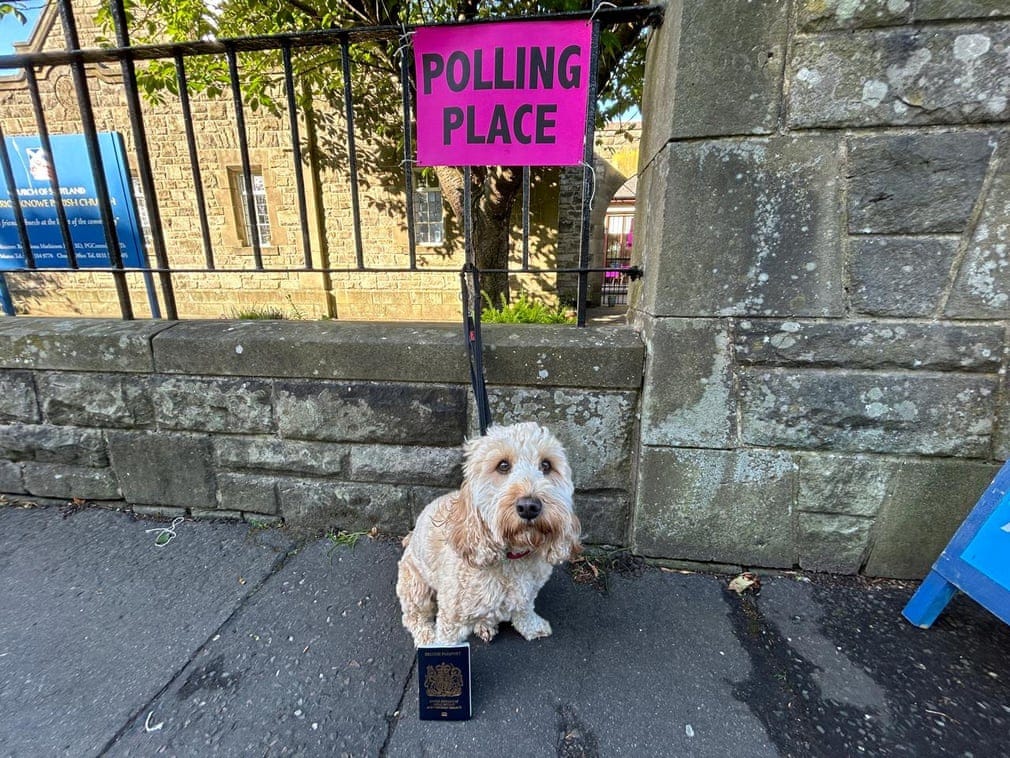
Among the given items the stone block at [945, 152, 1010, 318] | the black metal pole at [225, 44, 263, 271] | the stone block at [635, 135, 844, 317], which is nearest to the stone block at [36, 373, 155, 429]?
the black metal pole at [225, 44, 263, 271]

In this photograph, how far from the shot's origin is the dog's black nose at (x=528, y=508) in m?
1.52

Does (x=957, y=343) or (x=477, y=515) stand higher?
(x=957, y=343)

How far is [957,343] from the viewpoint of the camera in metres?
1.91

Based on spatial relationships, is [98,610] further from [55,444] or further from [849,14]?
[849,14]

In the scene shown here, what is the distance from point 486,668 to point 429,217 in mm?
9881

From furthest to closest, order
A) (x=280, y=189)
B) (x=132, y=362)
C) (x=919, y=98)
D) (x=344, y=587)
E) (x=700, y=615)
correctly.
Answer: (x=280, y=189) → (x=132, y=362) → (x=344, y=587) → (x=700, y=615) → (x=919, y=98)

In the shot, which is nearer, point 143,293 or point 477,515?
point 477,515

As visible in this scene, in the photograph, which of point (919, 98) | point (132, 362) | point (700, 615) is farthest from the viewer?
point (132, 362)

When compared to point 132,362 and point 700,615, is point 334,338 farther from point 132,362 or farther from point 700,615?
point 700,615

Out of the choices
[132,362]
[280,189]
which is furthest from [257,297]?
[132,362]

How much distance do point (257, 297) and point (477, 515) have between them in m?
10.7

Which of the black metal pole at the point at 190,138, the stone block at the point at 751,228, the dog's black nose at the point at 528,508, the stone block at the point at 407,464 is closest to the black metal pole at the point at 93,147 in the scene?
the black metal pole at the point at 190,138

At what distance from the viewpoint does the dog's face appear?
5.03 ft

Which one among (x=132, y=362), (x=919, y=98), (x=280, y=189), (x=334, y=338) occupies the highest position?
(x=280, y=189)
